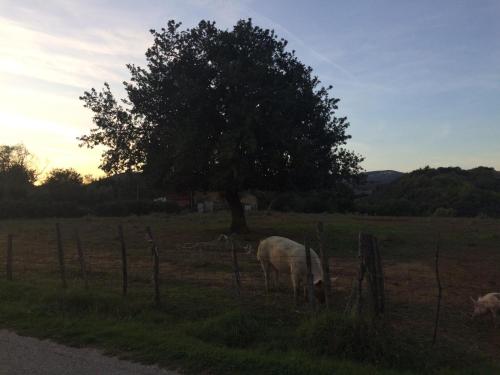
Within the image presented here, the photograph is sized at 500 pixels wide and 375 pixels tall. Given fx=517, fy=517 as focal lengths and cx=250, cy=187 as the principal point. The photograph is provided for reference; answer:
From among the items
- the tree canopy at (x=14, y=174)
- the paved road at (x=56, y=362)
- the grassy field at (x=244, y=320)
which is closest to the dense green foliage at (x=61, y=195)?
the tree canopy at (x=14, y=174)

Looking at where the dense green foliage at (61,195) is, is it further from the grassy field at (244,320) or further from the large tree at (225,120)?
the grassy field at (244,320)

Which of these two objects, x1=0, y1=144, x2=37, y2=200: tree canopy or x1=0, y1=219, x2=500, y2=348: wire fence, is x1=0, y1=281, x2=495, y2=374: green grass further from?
x1=0, y1=144, x2=37, y2=200: tree canopy

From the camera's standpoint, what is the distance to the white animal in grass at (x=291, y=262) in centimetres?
1132

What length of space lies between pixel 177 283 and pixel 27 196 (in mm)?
55190

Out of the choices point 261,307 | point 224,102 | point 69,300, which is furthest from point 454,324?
point 224,102

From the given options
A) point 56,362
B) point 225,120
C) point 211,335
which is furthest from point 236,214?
point 56,362

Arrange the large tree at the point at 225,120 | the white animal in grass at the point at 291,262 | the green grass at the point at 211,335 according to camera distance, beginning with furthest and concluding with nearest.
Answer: the large tree at the point at 225,120 < the white animal in grass at the point at 291,262 < the green grass at the point at 211,335

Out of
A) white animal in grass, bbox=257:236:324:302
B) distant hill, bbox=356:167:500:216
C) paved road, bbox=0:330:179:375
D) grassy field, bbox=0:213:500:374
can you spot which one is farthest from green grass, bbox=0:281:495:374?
distant hill, bbox=356:167:500:216

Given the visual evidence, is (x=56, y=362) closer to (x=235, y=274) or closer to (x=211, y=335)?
(x=211, y=335)

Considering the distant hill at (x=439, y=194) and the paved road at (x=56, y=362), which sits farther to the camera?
the distant hill at (x=439, y=194)

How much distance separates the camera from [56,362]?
7.57 meters

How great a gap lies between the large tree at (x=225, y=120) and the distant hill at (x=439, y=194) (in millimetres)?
38270

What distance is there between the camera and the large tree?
23734 mm

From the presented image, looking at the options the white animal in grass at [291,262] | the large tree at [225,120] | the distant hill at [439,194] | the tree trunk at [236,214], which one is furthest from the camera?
the distant hill at [439,194]
